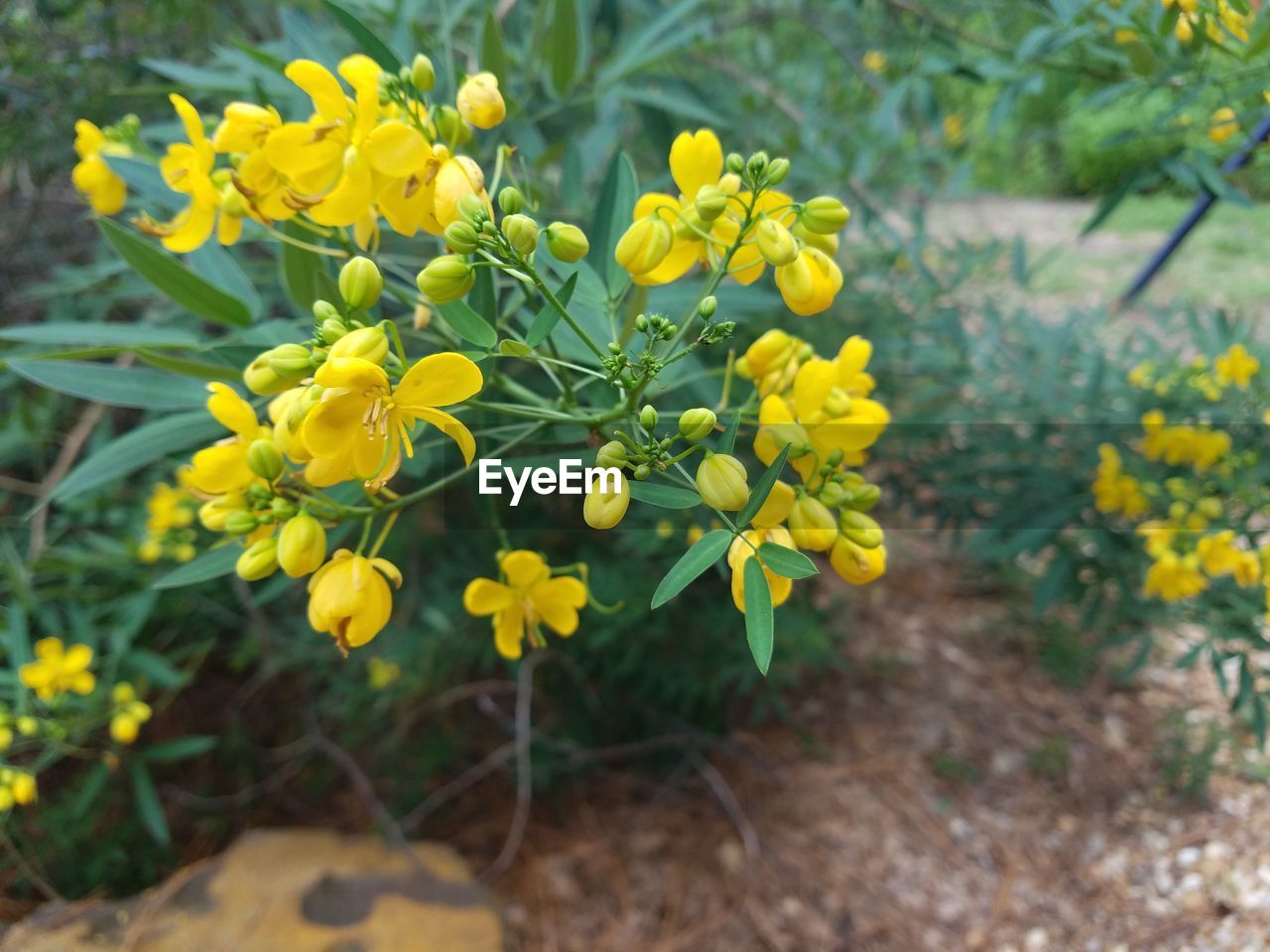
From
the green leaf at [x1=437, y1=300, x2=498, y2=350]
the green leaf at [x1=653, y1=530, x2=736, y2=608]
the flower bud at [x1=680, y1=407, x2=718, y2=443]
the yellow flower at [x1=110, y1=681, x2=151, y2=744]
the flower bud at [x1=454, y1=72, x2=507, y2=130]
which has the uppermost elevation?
the flower bud at [x1=454, y1=72, x2=507, y2=130]


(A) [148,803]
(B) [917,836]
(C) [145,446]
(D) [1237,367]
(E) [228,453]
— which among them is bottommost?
(B) [917,836]

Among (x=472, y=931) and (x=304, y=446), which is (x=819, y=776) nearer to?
(x=472, y=931)

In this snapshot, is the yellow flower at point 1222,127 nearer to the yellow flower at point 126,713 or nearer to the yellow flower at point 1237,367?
the yellow flower at point 1237,367

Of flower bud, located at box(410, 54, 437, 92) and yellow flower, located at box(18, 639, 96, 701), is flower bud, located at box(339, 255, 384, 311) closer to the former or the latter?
flower bud, located at box(410, 54, 437, 92)

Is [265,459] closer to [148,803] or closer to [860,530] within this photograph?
[860,530]

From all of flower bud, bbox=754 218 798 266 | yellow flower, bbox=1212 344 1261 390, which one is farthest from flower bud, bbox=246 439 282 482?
yellow flower, bbox=1212 344 1261 390

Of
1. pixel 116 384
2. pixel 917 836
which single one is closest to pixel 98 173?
pixel 116 384
